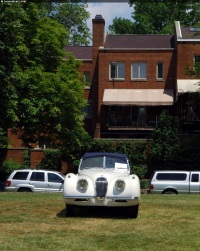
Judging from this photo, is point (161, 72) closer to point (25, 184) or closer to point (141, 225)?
point (25, 184)

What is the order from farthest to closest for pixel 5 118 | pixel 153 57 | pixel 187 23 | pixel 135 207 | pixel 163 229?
pixel 187 23, pixel 153 57, pixel 5 118, pixel 135 207, pixel 163 229

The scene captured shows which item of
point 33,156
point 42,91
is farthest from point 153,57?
point 42,91

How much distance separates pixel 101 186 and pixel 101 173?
60cm

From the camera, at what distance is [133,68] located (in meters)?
57.7

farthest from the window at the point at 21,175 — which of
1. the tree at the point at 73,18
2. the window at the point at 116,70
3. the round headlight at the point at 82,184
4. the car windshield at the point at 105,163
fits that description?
the tree at the point at 73,18

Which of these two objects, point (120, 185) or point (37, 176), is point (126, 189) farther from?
point (37, 176)

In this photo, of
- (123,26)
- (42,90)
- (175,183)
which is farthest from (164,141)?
(123,26)

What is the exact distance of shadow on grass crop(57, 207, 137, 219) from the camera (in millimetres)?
16534

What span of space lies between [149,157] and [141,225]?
37.3m

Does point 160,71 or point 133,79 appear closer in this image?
point 133,79

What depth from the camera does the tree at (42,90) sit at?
3391cm

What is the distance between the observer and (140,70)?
57.7 metres

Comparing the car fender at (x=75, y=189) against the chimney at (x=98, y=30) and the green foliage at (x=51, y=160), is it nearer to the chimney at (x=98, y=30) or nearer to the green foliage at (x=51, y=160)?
the green foliage at (x=51, y=160)

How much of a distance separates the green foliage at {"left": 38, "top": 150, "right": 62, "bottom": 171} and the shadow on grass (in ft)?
117
